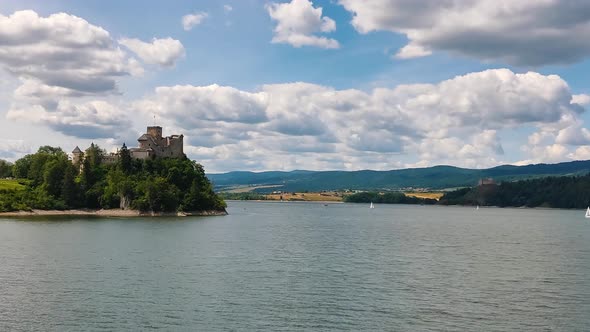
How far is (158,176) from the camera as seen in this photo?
164 m

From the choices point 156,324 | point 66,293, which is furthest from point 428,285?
point 66,293

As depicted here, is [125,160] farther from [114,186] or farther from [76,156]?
[76,156]

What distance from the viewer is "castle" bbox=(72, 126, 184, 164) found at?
175 metres

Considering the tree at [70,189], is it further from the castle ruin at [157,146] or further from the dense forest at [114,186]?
the castle ruin at [157,146]

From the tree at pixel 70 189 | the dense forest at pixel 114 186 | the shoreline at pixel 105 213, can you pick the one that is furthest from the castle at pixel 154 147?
the shoreline at pixel 105 213

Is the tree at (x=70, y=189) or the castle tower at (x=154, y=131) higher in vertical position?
the castle tower at (x=154, y=131)

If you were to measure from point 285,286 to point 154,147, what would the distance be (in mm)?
135752

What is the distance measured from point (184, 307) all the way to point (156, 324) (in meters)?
4.85

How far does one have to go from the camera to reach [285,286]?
161 ft

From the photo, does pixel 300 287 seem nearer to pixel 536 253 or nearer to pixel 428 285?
pixel 428 285

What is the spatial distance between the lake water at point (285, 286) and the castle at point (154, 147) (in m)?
89.5

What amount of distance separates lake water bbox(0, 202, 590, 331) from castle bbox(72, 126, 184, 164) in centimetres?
8953

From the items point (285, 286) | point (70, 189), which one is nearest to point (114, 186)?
point (70, 189)

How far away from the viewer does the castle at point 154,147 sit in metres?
175
